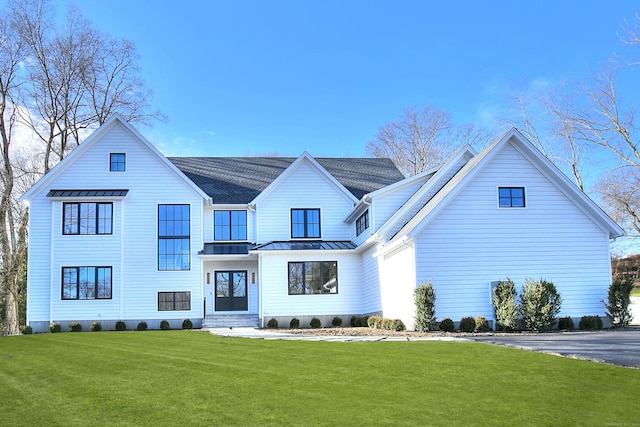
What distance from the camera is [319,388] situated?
939cm

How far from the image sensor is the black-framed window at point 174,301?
90.3ft

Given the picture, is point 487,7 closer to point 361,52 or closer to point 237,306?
point 361,52

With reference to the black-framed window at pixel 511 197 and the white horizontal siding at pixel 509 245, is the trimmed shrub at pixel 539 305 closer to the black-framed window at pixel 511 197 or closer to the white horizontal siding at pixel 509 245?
the white horizontal siding at pixel 509 245

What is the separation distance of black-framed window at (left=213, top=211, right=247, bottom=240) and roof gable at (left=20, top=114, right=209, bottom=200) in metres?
1.57

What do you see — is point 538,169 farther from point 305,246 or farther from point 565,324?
point 305,246

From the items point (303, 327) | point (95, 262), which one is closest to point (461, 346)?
point (303, 327)

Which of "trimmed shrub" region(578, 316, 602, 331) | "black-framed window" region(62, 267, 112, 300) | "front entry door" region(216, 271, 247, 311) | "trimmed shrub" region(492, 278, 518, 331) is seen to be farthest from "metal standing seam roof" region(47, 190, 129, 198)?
"trimmed shrub" region(578, 316, 602, 331)

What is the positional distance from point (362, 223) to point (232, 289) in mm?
6928

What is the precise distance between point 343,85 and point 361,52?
229 centimetres

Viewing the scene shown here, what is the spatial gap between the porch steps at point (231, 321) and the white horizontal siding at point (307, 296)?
1.06 meters

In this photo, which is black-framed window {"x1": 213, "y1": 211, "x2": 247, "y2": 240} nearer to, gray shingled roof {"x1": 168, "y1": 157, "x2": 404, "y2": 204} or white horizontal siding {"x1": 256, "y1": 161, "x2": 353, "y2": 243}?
gray shingled roof {"x1": 168, "y1": 157, "x2": 404, "y2": 204}

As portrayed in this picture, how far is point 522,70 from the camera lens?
39.4m

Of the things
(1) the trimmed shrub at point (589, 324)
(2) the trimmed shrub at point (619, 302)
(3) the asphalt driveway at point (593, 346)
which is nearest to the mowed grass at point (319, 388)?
(3) the asphalt driveway at point (593, 346)

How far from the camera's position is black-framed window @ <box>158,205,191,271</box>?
27.8m
